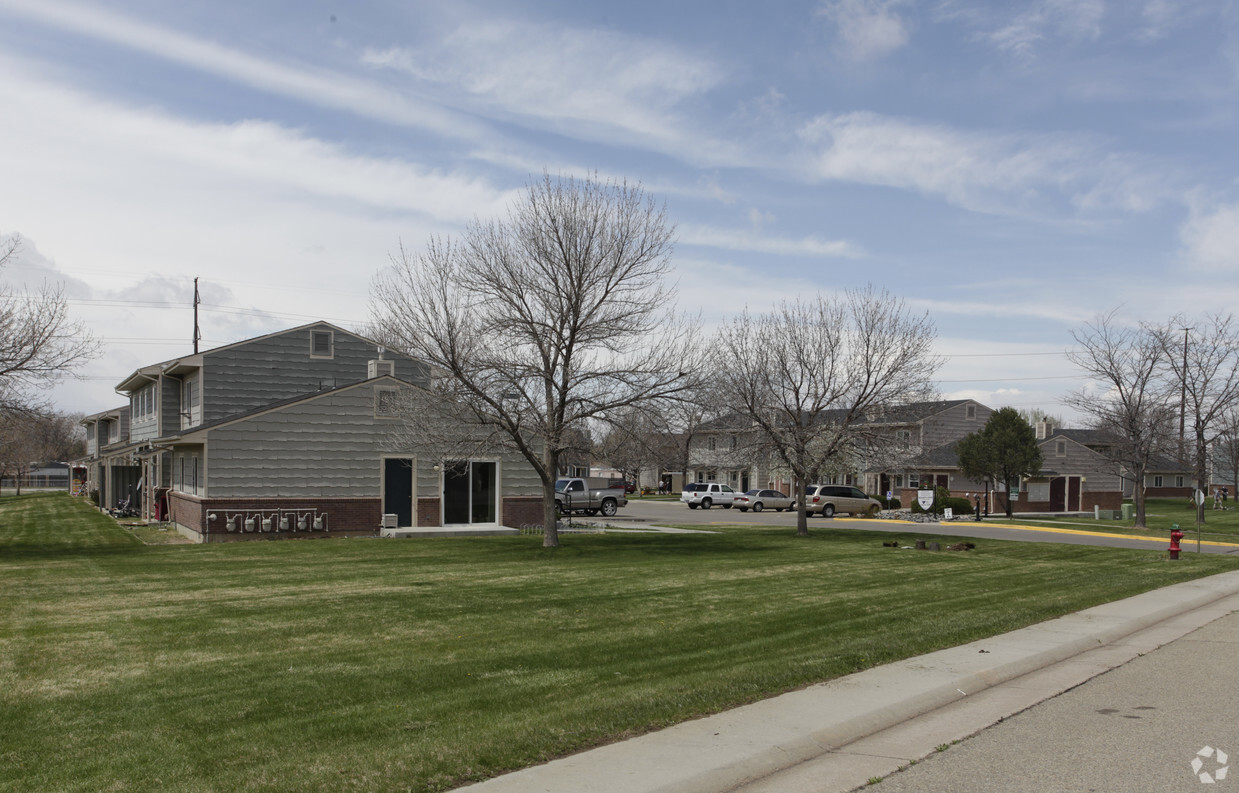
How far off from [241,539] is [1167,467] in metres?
76.2

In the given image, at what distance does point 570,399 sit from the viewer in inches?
859

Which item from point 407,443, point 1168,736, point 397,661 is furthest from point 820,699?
point 407,443

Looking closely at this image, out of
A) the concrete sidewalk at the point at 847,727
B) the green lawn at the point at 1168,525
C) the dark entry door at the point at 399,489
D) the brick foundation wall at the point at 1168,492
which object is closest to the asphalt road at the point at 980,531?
the green lawn at the point at 1168,525

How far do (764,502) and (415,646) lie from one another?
44.1m

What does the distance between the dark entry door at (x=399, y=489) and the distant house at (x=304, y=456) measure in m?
0.03

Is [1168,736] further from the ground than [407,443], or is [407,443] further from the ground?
[407,443]

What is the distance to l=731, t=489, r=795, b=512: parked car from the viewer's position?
52.9 meters

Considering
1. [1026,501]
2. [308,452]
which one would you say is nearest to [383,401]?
[308,452]

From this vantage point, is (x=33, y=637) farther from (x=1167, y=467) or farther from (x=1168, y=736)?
(x=1167, y=467)

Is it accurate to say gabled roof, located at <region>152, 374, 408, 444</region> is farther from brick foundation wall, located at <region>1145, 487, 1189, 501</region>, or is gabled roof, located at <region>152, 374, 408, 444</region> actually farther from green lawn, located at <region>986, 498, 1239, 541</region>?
brick foundation wall, located at <region>1145, 487, 1189, 501</region>

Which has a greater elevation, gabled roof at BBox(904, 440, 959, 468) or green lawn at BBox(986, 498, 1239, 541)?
gabled roof at BBox(904, 440, 959, 468)

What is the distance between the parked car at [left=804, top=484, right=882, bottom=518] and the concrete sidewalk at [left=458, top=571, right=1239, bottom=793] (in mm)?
36919

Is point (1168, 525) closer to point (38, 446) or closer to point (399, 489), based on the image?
point (399, 489)

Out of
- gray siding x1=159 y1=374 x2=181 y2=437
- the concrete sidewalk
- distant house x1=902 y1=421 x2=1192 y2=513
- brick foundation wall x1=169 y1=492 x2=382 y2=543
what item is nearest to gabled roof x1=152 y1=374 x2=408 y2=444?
brick foundation wall x1=169 y1=492 x2=382 y2=543
